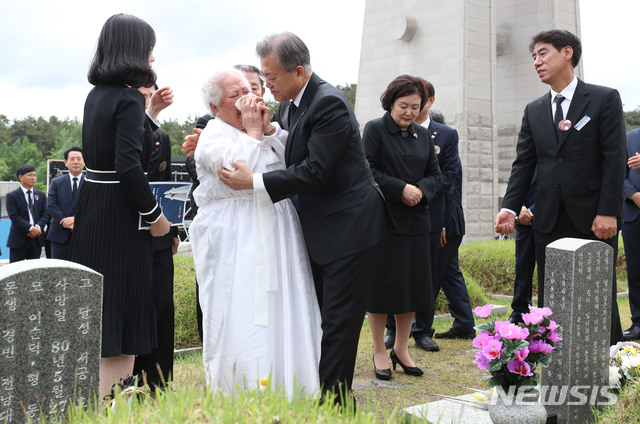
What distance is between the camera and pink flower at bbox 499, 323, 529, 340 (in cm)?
303

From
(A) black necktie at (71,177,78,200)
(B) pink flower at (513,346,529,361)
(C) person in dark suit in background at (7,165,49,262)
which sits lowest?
(B) pink flower at (513,346,529,361)

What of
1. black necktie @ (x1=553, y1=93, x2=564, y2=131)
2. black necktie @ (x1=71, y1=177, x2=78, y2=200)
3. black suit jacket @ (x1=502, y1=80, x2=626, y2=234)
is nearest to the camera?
black suit jacket @ (x1=502, y1=80, x2=626, y2=234)

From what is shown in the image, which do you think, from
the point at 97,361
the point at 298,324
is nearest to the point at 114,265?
the point at 97,361

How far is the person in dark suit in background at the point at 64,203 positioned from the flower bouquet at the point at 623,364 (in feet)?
21.1

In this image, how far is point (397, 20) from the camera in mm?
13078

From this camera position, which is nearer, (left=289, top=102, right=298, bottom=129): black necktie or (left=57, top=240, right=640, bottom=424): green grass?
(left=57, top=240, right=640, bottom=424): green grass

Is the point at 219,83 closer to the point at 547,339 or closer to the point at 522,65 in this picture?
the point at 547,339

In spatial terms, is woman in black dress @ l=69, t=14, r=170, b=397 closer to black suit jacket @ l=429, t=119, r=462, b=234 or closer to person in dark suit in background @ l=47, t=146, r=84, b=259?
black suit jacket @ l=429, t=119, r=462, b=234

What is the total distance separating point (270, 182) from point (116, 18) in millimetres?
1213

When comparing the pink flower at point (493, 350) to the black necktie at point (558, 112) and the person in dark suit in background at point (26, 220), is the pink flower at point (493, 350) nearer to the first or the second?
the black necktie at point (558, 112)

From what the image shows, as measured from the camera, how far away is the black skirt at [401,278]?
4398 mm

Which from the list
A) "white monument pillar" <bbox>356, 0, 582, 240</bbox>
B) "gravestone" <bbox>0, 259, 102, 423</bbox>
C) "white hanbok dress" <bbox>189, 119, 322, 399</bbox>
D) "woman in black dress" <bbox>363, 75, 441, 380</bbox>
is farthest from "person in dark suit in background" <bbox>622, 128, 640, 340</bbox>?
"white monument pillar" <bbox>356, 0, 582, 240</bbox>

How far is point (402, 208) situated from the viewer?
4523mm

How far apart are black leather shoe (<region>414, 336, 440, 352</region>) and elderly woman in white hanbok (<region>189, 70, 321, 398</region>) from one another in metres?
2.34
